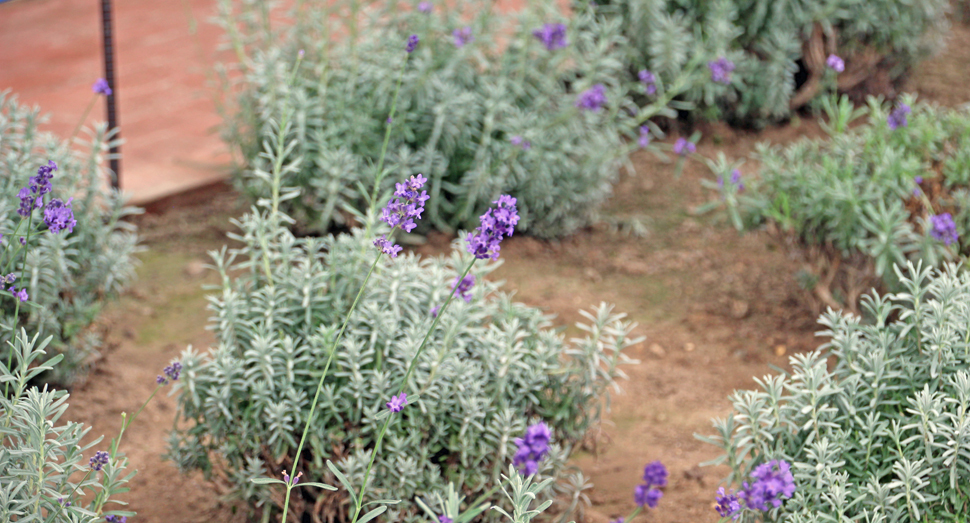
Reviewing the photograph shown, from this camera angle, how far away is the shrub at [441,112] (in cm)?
379

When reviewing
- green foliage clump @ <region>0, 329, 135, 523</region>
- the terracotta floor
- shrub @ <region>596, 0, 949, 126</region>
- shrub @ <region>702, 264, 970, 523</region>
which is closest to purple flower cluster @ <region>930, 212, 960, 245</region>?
shrub @ <region>702, 264, 970, 523</region>

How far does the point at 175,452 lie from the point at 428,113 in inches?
79.4

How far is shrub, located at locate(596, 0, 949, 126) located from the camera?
4730 millimetres

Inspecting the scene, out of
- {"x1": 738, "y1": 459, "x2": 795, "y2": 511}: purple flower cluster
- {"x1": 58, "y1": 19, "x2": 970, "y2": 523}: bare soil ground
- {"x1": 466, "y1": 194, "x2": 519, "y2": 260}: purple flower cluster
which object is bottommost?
{"x1": 58, "y1": 19, "x2": 970, "y2": 523}: bare soil ground

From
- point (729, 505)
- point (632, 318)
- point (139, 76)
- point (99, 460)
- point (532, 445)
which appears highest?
point (99, 460)

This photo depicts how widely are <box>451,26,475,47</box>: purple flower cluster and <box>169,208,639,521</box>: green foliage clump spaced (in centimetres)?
154

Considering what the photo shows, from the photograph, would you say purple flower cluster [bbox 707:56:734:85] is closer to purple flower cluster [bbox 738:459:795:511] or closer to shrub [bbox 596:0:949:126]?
shrub [bbox 596:0:949:126]

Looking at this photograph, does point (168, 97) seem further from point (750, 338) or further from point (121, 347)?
point (750, 338)

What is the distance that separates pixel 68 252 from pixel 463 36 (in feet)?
6.10

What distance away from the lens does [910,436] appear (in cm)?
207

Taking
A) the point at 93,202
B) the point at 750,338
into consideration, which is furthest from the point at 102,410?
the point at 750,338

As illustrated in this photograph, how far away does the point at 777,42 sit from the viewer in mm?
4887

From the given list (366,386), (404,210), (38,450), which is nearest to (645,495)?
(366,386)

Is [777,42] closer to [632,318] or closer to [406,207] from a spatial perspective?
[632,318]
